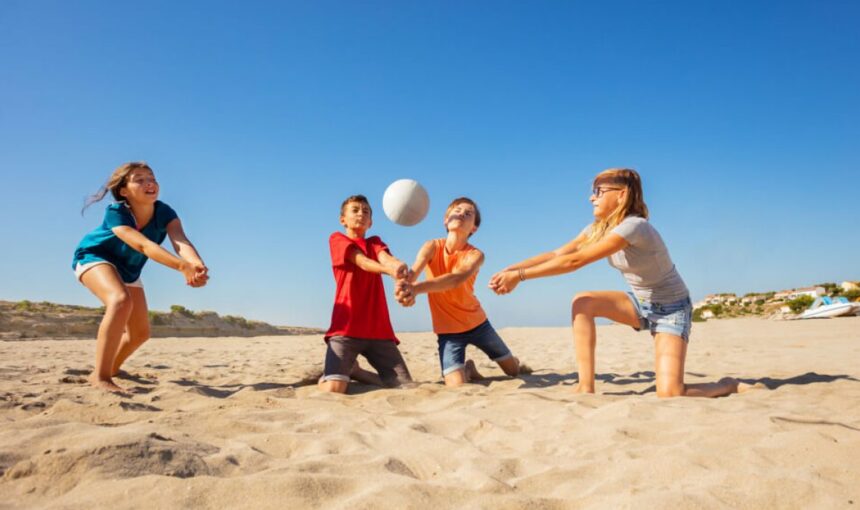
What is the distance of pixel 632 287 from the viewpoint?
424cm

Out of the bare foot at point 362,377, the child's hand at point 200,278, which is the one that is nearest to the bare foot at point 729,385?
the bare foot at point 362,377

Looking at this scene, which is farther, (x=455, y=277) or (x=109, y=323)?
(x=455, y=277)

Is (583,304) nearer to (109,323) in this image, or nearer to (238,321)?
(109,323)

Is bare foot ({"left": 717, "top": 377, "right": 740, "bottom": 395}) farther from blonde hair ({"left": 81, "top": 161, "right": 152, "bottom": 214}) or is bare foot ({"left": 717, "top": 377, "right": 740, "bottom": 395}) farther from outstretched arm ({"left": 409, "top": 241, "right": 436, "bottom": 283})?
blonde hair ({"left": 81, "top": 161, "right": 152, "bottom": 214})

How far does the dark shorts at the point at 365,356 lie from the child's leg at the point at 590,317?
4.90 ft

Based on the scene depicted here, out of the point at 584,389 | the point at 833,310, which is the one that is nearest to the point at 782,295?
the point at 833,310

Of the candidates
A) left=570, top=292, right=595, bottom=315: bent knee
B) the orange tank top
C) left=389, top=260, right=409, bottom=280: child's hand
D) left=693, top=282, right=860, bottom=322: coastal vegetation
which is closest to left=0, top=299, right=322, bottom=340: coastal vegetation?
the orange tank top

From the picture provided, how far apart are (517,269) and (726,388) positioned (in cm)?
177

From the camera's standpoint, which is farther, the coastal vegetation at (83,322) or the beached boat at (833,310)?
the beached boat at (833,310)

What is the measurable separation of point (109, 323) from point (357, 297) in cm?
187

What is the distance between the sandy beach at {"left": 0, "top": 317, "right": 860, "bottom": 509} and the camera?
5.80 feet

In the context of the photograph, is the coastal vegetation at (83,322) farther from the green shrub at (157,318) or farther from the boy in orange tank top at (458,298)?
the boy in orange tank top at (458,298)

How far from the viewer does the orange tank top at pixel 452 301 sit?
15.9 ft

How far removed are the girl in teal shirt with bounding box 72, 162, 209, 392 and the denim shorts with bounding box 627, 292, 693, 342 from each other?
335 cm
